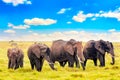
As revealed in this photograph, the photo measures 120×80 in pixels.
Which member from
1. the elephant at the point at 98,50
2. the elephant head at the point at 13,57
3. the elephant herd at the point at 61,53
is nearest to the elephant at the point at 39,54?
the elephant herd at the point at 61,53

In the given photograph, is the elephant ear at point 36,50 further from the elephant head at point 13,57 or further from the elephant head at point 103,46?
the elephant head at point 103,46

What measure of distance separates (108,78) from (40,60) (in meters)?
6.86

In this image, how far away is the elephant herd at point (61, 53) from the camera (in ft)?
79.3

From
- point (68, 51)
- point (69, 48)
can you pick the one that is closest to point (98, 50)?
point (69, 48)

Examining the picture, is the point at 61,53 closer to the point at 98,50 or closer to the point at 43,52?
the point at 98,50

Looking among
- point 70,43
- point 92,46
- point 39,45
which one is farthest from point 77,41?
point 92,46

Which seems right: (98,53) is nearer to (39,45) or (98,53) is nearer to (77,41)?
(77,41)

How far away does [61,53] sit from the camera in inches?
1144

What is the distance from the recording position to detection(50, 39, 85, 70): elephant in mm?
25653

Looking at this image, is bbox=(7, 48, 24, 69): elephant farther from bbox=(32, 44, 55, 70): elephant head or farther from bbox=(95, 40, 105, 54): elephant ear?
bbox=(95, 40, 105, 54): elephant ear

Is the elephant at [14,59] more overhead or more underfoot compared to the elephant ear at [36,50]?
more underfoot

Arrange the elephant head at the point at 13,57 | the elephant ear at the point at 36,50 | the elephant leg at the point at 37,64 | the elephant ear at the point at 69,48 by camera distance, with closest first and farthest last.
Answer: the elephant leg at the point at 37,64 < the elephant ear at the point at 36,50 < the elephant ear at the point at 69,48 < the elephant head at the point at 13,57

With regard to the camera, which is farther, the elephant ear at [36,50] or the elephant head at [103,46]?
the elephant head at [103,46]

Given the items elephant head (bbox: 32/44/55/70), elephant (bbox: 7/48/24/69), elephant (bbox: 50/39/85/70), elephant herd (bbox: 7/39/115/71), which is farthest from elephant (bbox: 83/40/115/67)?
elephant head (bbox: 32/44/55/70)
